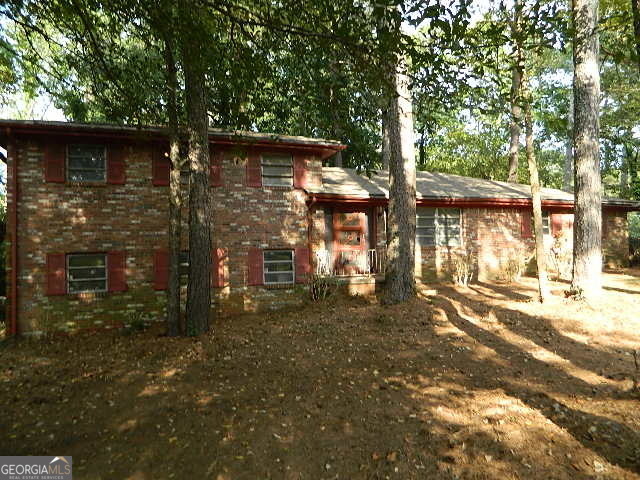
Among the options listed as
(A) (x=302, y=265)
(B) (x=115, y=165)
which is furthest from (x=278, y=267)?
(B) (x=115, y=165)

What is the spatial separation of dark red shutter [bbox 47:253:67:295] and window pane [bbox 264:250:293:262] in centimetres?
543

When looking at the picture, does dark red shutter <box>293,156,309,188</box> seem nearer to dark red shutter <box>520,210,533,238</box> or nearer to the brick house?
the brick house

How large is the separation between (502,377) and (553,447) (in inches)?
72.1

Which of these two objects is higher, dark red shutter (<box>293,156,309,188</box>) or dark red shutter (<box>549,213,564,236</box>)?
dark red shutter (<box>293,156,309,188</box>)

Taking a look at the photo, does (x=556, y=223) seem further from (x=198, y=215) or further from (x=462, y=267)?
(x=198, y=215)

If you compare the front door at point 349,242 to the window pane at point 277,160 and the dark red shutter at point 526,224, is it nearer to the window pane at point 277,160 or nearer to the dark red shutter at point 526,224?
the window pane at point 277,160

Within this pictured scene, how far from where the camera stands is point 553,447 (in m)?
3.46

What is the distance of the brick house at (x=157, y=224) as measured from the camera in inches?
358

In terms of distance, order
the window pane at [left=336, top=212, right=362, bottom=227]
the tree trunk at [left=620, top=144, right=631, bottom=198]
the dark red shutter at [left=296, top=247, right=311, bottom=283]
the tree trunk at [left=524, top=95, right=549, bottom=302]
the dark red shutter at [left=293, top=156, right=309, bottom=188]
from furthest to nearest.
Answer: the tree trunk at [left=620, top=144, right=631, bottom=198] < the window pane at [left=336, top=212, right=362, bottom=227] < the dark red shutter at [left=293, top=156, right=309, bottom=188] < the dark red shutter at [left=296, top=247, right=311, bottom=283] < the tree trunk at [left=524, top=95, right=549, bottom=302]

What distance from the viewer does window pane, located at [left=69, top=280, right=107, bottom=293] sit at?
941cm

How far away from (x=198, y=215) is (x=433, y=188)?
9857mm

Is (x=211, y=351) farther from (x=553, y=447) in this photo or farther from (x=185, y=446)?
(x=553, y=447)

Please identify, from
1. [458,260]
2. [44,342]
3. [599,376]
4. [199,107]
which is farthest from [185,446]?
[458,260]

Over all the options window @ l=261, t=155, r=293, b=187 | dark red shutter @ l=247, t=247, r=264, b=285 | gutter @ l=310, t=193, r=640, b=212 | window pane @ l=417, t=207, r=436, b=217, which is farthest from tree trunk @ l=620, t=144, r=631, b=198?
dark red shutter @ l=247, t=247, r=264, b=285
